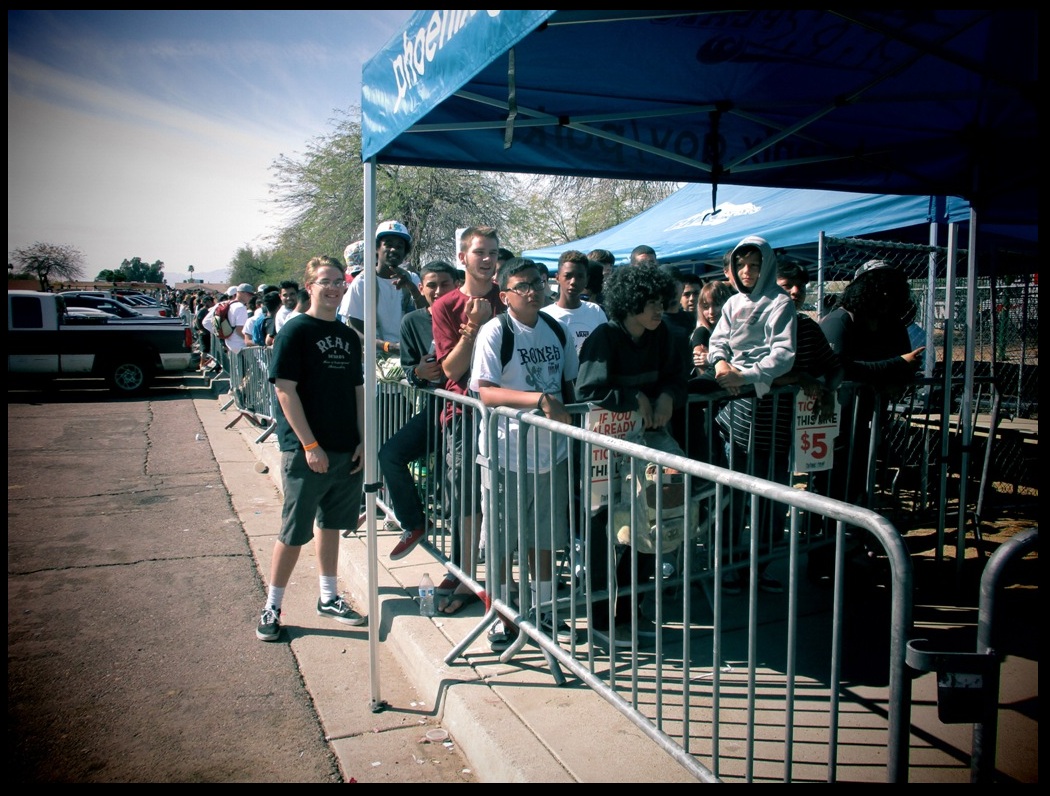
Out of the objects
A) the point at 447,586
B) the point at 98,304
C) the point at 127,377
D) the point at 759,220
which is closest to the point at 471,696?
the point at 447,586

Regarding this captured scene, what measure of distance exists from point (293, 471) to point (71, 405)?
13023 millimetres

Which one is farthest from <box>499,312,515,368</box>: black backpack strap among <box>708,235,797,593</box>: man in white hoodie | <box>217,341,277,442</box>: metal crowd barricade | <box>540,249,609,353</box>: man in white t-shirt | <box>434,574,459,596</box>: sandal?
<box>217,341,277,442</box>: metal crowd barricade

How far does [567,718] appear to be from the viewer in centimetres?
303

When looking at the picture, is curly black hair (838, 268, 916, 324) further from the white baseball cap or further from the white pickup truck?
the white pickup truck

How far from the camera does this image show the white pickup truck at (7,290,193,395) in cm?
1452

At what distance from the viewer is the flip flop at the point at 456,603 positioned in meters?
4.23

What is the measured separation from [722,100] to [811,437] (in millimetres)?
2082

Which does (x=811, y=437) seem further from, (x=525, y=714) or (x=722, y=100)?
(x=525, y=714)

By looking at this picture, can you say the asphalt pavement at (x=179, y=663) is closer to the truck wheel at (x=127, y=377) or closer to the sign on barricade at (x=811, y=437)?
the sign on barricade at (x=811, y=437)

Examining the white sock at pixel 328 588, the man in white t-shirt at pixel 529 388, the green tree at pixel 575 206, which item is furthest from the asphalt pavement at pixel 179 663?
the green tree at pixel 575 206

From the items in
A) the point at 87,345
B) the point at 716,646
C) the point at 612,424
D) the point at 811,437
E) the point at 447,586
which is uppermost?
the point at 87,345

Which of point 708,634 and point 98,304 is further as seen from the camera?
point 98,304

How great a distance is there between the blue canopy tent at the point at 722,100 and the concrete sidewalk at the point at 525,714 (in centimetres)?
55

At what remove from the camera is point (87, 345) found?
1511 cm
